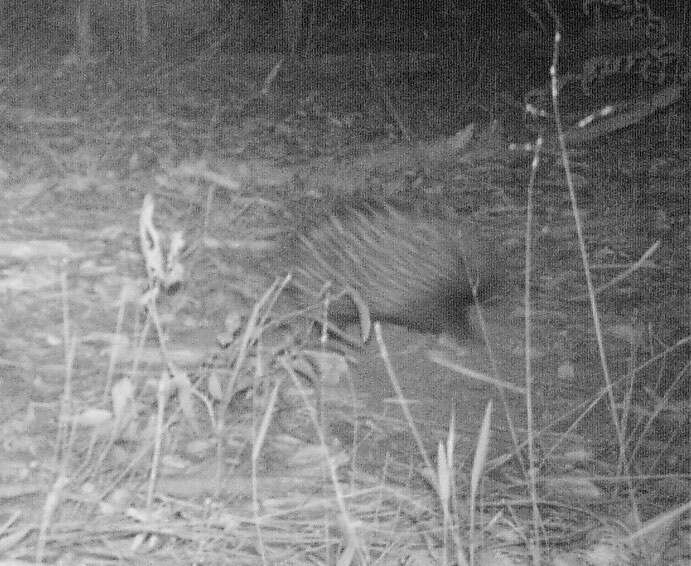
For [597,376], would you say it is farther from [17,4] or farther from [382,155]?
[17,4]

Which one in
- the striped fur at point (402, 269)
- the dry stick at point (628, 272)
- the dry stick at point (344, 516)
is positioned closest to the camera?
the dry stick at point (344, 516)

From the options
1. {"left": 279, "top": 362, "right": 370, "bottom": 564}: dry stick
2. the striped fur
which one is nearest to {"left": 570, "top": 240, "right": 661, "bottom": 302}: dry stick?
the striped fur

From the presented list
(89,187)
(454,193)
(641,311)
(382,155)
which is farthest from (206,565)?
(382,155)

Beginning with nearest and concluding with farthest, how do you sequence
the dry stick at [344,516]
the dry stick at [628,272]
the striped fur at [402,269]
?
the dry stick at [344,516] < the dry stick at [628,272] < the striped fur at [402,269]

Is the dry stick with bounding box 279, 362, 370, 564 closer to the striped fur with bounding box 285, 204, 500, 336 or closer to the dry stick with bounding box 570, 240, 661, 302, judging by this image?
the dry stick with bounding box 570, 240, 661, 302

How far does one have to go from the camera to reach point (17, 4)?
19.9 feet

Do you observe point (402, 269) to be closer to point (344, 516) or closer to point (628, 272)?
point (628, 272)

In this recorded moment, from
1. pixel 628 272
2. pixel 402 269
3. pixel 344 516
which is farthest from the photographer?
pixel 402 269

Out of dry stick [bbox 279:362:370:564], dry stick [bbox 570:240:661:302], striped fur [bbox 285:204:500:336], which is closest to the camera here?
dry stick [bbox 279:362:370:564]

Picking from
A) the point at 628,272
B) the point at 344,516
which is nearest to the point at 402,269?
the point at 628,272

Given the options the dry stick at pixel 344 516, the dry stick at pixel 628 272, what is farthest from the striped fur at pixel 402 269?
the dry stick at pixel 344 516

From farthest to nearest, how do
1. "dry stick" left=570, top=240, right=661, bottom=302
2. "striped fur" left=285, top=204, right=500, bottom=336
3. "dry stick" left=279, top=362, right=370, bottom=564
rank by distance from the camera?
1. "striped fur" left=285, top=204, right=500, bottom=336
2. "dry stick" left=570, top=240, right=661, bottom=302
3. "dry stick" left=279, top=362, right=370, bottom=564

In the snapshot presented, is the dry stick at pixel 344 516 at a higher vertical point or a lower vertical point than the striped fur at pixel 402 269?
higher

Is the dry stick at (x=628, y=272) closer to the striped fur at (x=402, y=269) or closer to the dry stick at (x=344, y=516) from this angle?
the striped fur at (x=402, y=269)
